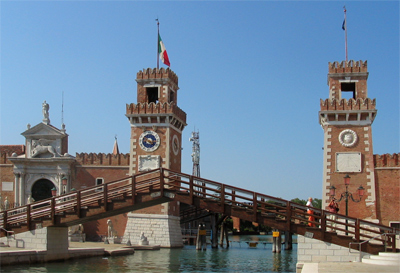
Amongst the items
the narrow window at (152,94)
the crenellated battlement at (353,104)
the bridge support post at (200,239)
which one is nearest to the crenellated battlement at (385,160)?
the crenellated battlement at (353,104)

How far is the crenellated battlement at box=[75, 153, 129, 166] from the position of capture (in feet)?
156

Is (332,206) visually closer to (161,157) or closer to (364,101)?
(364,101)

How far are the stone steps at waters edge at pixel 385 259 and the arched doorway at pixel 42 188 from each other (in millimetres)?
32009

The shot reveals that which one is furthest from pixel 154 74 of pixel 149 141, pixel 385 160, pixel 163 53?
pixel 385 160

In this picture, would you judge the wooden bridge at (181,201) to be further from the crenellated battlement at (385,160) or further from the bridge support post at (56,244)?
the crenellated battlement at (385,160)

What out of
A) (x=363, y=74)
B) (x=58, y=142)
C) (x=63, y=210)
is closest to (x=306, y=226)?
(x=63, y=210)

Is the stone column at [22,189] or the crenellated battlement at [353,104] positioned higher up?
the crenellated battlement at [353,104]

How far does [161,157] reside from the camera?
4525 cm

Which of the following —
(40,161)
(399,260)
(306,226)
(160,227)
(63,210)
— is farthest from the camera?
(40,161)

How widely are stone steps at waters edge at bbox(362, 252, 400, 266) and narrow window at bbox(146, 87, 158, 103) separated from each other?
98.6 ft

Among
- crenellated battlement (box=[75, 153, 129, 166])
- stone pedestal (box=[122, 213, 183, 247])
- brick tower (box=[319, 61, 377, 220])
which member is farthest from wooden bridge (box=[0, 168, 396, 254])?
crenellated battlement (box=[75, 153, 129, 166])

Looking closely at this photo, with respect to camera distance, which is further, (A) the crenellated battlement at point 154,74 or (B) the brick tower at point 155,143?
(A) the crenellated battlement at point 154,74

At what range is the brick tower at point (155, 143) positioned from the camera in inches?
1750

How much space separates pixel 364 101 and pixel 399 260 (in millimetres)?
22990
